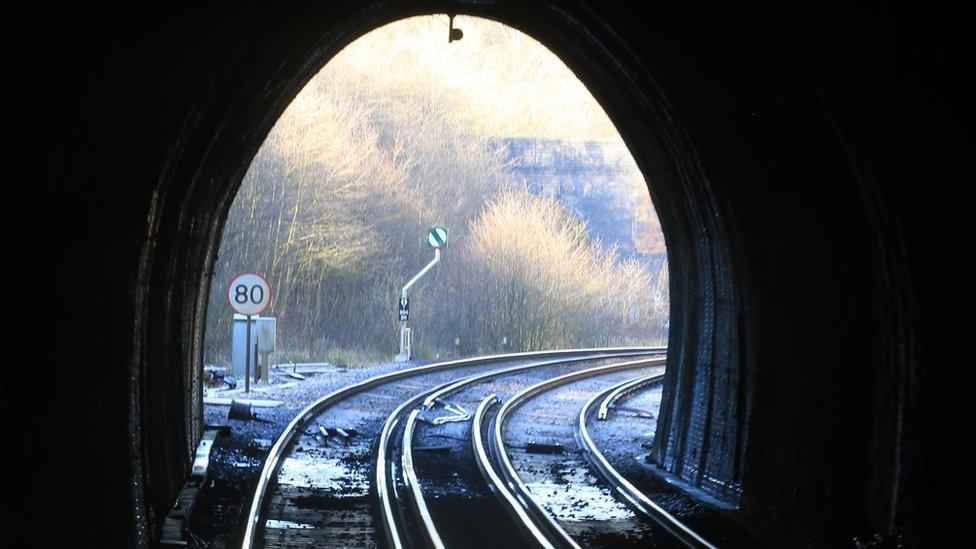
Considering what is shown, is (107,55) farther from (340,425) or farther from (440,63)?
(440,63)

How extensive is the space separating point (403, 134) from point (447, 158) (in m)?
1.58

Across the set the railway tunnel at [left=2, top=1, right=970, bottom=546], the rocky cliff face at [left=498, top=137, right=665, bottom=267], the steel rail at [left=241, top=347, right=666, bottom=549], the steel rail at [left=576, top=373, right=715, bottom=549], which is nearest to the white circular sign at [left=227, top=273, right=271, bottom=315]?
the steel rail at [left=241, top=347, right=666, bottom=549]

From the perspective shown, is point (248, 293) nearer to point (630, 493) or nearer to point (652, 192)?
point (652, 192)

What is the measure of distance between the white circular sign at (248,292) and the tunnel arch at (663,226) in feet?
13.7

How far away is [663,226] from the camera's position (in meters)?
10.4

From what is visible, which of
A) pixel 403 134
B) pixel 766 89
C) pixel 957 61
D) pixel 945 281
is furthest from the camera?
pixel 403 134

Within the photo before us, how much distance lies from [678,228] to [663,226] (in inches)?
19.2

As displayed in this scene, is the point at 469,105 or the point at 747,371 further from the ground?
the point at 469,105

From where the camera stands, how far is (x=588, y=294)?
30.0 metres

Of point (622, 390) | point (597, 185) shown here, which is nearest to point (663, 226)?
point (622, 390)

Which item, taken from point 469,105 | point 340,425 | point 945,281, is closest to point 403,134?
point 469,105

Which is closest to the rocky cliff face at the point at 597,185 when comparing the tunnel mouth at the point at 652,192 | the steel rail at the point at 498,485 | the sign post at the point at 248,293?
the sign post at the point at 248,293

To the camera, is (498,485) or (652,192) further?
(652,192)

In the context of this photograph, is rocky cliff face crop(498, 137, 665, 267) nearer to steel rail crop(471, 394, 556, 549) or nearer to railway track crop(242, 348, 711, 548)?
railway track crop(242, 348, 711, 548)
